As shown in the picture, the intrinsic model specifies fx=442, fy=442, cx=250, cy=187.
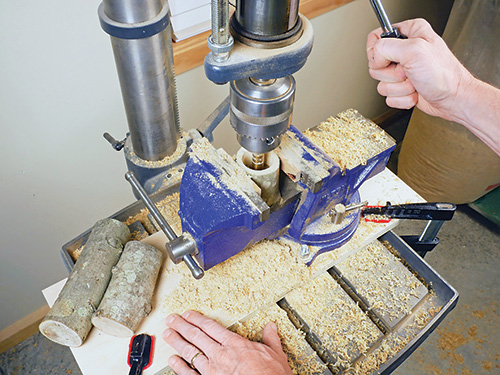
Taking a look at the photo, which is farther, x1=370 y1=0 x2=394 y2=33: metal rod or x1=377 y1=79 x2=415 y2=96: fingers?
x1=377 y1=79 x2=415 y2=96: fingers

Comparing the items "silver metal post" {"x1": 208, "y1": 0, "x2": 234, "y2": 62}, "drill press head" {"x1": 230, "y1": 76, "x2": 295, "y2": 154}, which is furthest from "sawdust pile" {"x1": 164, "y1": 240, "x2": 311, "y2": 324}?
"silver metal post" {"x1": 208, "y1": 0, "x2": 234, "y2": 62}

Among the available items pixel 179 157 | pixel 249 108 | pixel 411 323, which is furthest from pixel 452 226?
pixel 249 108

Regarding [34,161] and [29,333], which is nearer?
[34,161]

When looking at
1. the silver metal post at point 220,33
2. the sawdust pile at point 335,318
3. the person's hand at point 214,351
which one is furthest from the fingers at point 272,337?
the silver metal post at point 220,33

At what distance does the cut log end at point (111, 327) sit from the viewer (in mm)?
1042

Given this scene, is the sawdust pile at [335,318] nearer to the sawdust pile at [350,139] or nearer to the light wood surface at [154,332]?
the light wood surface at [154,332]

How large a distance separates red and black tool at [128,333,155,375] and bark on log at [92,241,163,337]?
29mm

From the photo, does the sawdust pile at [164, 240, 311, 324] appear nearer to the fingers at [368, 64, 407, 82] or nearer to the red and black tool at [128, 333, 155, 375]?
the red and black tool at [128, 333, 155, 375]

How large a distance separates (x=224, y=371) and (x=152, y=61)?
2.47 ft

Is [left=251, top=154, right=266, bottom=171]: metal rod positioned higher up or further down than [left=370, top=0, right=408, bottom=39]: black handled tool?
further down

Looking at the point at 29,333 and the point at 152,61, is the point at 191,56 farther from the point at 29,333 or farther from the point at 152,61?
the point at 29,333

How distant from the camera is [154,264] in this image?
117 cm

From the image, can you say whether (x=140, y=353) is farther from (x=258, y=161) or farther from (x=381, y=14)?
(x=381, y=14)

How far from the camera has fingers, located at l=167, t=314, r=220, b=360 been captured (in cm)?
107
